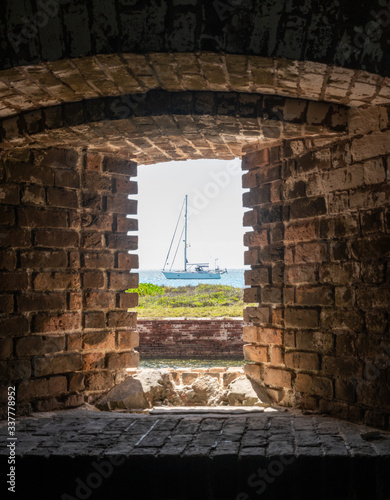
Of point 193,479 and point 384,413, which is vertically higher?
point 384,413

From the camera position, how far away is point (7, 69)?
270 cm

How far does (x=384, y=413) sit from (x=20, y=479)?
7.65ft

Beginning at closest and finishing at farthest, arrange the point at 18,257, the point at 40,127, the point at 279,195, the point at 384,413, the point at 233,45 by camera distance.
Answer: the point at 233,45 < the point at 384,413 < the point at 40,127 < the point at 18,257 < the point at 279,195

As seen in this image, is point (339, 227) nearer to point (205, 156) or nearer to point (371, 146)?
point (371, 146)

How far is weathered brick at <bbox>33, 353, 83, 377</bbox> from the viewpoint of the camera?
3693 millimetres

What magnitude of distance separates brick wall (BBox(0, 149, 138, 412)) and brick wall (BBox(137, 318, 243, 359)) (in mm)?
6712

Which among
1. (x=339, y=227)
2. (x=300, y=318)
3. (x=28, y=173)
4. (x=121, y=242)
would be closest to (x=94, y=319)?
(x=121, y=242)

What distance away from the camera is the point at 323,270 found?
355 centimetres

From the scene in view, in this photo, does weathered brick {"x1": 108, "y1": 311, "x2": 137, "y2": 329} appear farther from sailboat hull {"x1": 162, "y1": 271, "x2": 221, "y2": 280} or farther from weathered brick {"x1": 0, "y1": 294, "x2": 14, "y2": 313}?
sailboat hull {"x1": 162, "y1": 271, "x2": 221, "y2": 280}

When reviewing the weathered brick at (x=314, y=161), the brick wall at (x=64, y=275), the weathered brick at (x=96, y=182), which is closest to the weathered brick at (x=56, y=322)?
the brick wall at (x=64, y=275)

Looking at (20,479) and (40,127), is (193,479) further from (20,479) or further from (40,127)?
(40,127)

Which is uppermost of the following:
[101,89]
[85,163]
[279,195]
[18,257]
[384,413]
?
[101,89]

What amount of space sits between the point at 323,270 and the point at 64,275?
2.15 m

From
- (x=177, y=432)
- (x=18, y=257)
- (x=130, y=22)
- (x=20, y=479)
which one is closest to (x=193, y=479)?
(x=177, y=432)
